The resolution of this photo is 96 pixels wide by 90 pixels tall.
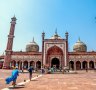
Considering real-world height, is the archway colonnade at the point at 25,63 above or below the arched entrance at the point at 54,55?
below

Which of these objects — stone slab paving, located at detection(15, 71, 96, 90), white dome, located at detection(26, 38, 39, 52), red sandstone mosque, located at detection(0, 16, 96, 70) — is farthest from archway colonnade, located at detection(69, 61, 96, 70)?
stone slab paving, located at detection(15, 71, 96, 90)

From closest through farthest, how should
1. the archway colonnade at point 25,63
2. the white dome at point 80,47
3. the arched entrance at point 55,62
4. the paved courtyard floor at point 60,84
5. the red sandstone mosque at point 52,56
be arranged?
the paved courtyard floor at point 60,84 → the red sandstone mosque at point 52,56 → the archway colonnade at point 25,63 → the arched entrance at point 55,62 → the white dome at point 80,47

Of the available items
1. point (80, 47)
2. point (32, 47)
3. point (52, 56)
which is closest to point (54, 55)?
point (52, 56)

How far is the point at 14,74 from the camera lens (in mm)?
8977

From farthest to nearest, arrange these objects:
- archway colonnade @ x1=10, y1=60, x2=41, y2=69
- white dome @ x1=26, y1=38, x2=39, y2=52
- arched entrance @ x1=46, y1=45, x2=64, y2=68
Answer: white dome @ x1=26, y1=38, x2=39, y2=52, archway colonnade @ x1=10, y1=60, x2=41, y2=69, arched entrance @ x1=46, y1=45, x2=64, y2=68

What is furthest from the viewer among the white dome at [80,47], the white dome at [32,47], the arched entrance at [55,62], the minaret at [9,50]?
the white dome at [32,47]

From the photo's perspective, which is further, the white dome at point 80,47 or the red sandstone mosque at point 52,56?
the white dome at point 80,47

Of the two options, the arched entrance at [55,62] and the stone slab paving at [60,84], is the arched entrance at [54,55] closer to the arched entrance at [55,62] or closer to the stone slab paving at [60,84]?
the arched entrance at [55,62]

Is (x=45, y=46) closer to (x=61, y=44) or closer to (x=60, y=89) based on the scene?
(x=61, y=44)

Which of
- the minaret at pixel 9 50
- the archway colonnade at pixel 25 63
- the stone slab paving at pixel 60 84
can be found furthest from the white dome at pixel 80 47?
the stone slab paving at pixel 60 84

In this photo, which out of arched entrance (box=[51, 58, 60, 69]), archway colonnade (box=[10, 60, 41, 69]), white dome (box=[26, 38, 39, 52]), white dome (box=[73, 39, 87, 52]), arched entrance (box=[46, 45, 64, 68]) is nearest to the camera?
arched entrance (box=[46, 45, 64, 68])

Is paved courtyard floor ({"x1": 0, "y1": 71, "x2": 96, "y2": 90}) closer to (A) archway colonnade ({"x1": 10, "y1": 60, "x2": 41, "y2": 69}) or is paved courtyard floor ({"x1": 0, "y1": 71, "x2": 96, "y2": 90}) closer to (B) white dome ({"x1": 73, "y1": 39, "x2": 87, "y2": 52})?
(A) archway colonnade ({"x1": 10, "y1": 60, "x2": 41, "y2": 69})

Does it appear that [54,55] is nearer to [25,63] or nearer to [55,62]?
[55,62]

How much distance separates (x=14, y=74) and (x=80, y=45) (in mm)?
52260
